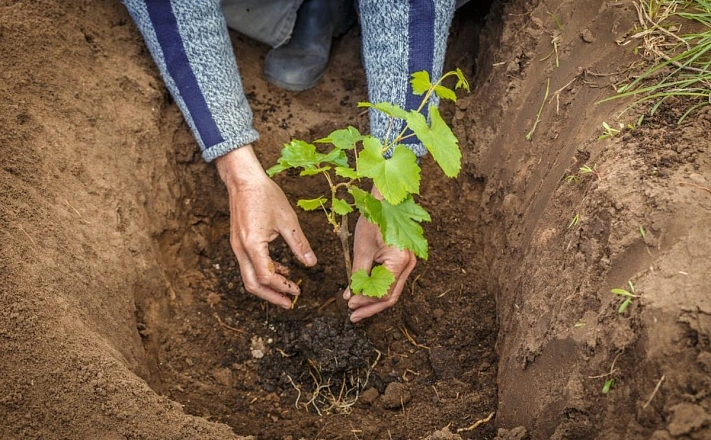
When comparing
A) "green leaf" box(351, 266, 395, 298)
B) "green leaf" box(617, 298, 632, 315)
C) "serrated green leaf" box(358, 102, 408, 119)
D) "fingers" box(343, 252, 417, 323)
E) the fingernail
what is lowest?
"fingers" box(343, 252, 417, 323)

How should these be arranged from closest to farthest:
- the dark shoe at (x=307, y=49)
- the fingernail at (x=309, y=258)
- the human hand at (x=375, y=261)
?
the human hand at (x=375, y=261) → the fingernail at (x=309, y=258) → the dark shoe at (x=307, y=49)

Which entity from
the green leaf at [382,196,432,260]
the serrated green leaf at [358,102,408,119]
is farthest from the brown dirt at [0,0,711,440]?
the serrated green leaf at [358,102,408,119]

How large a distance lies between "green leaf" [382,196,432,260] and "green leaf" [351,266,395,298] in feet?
0.68

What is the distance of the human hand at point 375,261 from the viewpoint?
2006mm

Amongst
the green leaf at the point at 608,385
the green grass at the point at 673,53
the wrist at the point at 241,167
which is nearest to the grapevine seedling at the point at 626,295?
the green leaf at the point at 608,385

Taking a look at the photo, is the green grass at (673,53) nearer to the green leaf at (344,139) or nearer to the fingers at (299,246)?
the green leaf at (344,139)

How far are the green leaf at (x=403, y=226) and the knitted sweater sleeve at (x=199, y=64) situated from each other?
0.84 meters

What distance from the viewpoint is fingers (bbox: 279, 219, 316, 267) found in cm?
211

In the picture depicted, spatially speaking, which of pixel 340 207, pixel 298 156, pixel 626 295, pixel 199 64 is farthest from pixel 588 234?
A: pixel 199 64

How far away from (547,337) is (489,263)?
59 cm

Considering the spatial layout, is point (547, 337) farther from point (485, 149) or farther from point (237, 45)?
point (237, 45)

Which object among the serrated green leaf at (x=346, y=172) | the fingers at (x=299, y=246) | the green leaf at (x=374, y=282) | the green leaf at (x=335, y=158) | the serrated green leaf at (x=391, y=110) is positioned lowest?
the fingers at (x=299, y=246)

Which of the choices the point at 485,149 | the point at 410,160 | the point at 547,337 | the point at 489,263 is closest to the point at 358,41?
the point at 485,149

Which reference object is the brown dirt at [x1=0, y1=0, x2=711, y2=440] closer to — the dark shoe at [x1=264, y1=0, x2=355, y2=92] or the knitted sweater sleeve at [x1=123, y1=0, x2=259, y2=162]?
the dark shoe at [x1=264, y1=0, x2=355, y2=92]
